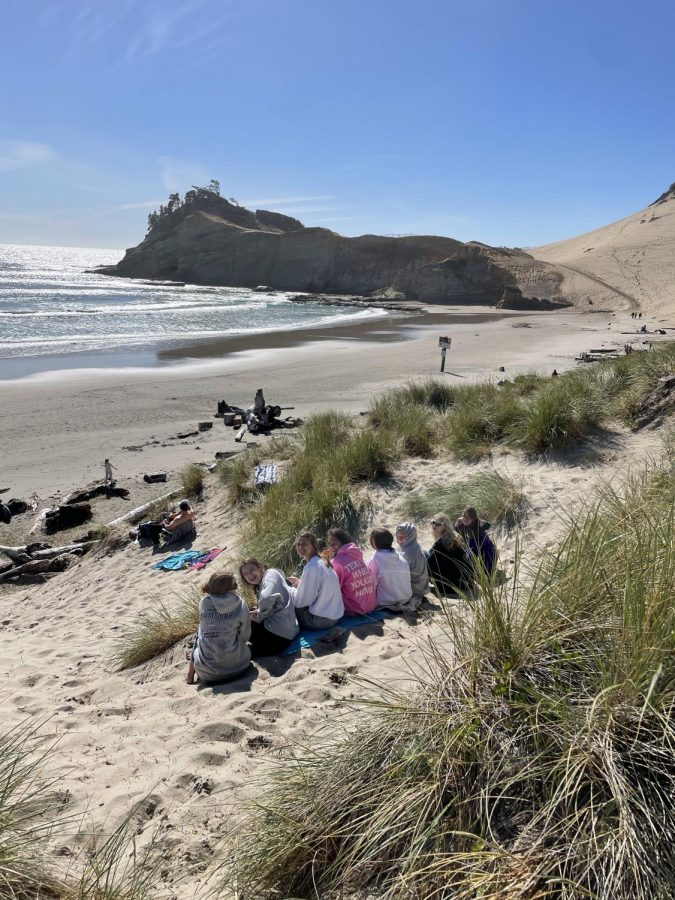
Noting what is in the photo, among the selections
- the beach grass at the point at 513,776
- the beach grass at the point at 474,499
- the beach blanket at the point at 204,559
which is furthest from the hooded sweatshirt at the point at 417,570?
the beach blanket at the point at 204,559

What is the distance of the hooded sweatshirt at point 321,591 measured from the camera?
15.5ft

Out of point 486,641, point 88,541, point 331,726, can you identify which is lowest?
point 88,541

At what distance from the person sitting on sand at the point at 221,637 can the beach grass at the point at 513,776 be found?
5.49ft

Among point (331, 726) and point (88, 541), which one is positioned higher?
point (331, 726)

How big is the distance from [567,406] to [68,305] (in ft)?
153

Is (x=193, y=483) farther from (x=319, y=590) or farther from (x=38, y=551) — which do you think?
(x=319, y=590)

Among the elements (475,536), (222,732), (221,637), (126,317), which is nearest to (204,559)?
(221,637)

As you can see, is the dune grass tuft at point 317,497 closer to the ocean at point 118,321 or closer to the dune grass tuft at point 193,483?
the dune grass tuft at point 193,483

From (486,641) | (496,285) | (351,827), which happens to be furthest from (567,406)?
(496,285)

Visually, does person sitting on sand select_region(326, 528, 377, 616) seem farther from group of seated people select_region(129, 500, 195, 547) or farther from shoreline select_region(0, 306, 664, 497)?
shoreline select_region(0, 306, 664, 497)

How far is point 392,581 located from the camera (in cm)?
489

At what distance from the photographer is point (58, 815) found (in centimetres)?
287

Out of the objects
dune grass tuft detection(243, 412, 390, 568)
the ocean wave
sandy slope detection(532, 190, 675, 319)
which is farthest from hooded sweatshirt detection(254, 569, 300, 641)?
sandy slope detection(532, 190, 675, 319)

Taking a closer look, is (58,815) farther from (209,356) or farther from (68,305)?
(68,305)
